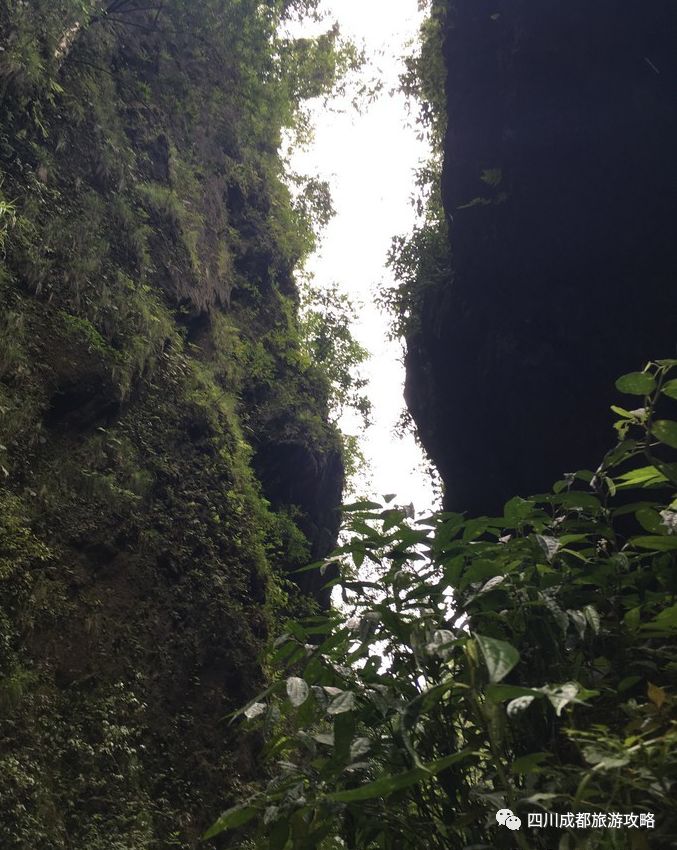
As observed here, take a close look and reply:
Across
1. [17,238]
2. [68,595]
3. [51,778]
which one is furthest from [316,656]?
[17,238]

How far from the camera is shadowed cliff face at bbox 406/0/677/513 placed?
261 inches

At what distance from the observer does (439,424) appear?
31.1ft

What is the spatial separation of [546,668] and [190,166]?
10.6 m

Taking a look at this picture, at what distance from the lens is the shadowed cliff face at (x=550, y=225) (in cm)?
663

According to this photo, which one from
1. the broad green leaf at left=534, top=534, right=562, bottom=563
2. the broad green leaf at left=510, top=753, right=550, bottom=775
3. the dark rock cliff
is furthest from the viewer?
the dark rock cliff

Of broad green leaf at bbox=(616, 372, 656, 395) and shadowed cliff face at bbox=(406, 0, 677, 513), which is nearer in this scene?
broad green leaf at bbox=(616, 372, 656, 395)

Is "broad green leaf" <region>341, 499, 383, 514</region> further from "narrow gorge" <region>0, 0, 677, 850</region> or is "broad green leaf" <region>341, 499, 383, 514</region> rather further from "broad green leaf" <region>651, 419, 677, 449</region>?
"broad green leaf" <region>651, 419, 677, 449</region>

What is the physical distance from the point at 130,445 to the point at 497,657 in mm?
5745

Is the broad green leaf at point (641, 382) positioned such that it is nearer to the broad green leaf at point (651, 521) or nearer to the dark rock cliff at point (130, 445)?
the broad green leaf at point (651, 521)

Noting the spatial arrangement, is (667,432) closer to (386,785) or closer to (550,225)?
(386,785)

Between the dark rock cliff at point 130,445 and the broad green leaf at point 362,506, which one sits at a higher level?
the dark rock cliff at point 130,445

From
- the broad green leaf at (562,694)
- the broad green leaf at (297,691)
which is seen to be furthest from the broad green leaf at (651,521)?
the broad green leaf at (297,691)

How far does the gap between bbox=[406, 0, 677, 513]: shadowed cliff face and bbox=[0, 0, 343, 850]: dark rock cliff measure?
3161 millimetres

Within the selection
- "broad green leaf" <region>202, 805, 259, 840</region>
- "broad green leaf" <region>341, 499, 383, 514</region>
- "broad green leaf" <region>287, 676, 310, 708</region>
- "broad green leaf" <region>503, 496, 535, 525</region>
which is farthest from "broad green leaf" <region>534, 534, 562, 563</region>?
"broad green leaf" <region>202, 805, 259, 840</region>
